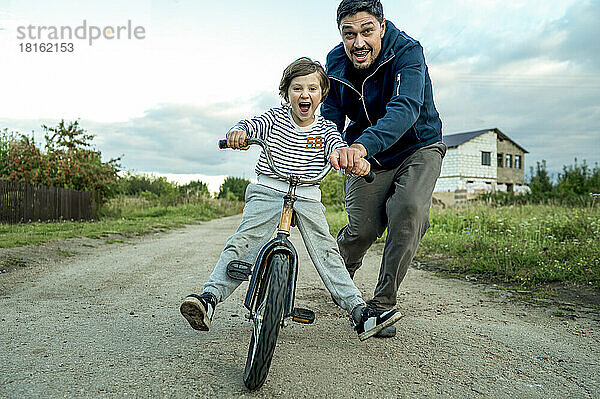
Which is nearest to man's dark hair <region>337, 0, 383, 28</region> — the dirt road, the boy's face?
the boy's face

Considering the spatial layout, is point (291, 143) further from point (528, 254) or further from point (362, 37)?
point (528, 254)

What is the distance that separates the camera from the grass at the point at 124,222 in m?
10.8

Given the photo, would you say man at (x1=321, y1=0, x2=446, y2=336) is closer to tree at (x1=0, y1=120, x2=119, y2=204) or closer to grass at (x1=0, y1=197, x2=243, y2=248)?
grass at (x1=0, y1=197, x2=243, y2=248)

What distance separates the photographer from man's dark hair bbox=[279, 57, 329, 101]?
3518 millimetres

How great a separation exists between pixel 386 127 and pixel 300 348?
1.57m

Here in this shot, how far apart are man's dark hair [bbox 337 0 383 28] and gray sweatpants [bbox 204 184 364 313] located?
1477 mm

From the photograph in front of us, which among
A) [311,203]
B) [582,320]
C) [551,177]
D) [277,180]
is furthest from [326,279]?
[551,177]

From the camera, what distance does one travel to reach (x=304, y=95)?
350cm

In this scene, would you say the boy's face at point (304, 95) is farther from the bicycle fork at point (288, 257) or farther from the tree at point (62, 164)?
the tree at point (62, 164)

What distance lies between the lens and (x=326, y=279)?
3.46 meters

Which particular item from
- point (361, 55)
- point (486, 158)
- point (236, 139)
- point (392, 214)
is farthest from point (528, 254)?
point (486, 158)

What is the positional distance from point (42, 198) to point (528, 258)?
49.4 ft

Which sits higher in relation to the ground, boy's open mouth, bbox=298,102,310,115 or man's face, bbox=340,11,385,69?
man's face, bbox=340,11,385,69

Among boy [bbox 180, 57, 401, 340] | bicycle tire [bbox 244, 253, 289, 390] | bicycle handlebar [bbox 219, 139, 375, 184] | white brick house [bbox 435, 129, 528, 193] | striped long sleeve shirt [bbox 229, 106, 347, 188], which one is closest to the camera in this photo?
bicycle tire [bbox 244, 253, 289, 390]
